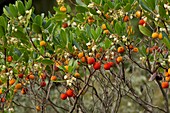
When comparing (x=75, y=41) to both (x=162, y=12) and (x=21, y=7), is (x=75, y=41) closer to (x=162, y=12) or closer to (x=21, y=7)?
(x=21, y=7)

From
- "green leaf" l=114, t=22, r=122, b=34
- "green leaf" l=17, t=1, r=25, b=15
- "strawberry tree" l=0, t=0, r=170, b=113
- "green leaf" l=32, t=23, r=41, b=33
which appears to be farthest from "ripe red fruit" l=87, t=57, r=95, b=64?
"green leaf" l=17, t=1, r=25, b=15

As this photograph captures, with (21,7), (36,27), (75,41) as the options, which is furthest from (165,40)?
(21,7)

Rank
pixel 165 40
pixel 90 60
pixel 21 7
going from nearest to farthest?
pixel 165 40, pixel 90 60, pixel 21 7

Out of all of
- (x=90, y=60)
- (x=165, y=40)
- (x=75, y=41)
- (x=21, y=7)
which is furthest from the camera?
(x=21, y=7)

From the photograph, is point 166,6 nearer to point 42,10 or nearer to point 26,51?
point 26,51

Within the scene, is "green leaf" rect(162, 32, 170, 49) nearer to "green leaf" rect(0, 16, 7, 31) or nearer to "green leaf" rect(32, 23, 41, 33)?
"green leaf" rect(32, 23, 41, 33)

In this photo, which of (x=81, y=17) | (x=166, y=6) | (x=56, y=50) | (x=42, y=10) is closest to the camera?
(x=166, y=6)

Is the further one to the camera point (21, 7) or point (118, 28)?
point (21, 7)

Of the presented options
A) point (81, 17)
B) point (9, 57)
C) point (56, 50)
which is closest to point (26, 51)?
point (9, 57)

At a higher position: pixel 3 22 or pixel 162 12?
pixel 3 22

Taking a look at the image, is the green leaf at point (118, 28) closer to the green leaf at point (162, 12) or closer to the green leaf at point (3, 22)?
the green leaf at point (162, 12)

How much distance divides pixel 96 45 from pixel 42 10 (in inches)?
190

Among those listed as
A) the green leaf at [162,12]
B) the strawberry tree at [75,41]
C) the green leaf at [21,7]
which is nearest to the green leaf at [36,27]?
the strawberry tree at [75,41]

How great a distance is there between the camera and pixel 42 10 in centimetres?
672
